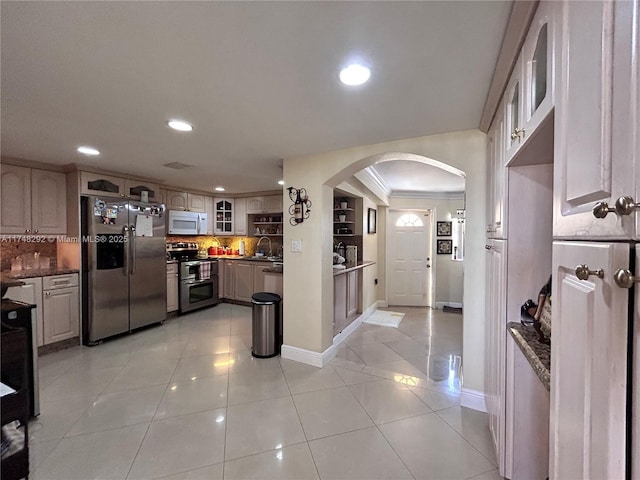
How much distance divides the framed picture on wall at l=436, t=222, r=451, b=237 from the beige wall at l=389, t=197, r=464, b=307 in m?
0.08

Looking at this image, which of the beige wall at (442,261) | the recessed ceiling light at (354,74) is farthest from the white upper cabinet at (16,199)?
the beige wall at (442,261)

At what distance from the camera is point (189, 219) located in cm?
518

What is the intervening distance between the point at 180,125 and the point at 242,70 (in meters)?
1.01

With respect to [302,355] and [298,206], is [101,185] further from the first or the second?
[302,355]

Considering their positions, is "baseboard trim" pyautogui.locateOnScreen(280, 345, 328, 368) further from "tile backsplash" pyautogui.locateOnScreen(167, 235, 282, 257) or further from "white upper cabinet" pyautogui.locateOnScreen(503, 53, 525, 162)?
"tile backsplash" pyautogui.locateOnScreen(167, 235, 282, 257)

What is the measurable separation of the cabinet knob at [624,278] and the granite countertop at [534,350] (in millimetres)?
626

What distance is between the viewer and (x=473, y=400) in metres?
2.25

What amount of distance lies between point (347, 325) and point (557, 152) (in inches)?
142

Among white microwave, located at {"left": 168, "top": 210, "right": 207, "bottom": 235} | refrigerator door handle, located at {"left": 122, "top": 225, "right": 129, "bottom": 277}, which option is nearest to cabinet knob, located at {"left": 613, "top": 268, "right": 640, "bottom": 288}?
refrigerator door handle, located at {"left": 122, "top": 225, "right": 129, "bottom": 277}

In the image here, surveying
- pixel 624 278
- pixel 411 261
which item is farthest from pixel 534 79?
pixel 411 261

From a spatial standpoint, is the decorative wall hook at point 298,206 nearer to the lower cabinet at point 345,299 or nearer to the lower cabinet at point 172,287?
the lower cabinet at point 345,299

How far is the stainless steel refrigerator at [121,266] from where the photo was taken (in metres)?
3.54

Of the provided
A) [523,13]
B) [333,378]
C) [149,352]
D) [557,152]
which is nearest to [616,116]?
[557,152]

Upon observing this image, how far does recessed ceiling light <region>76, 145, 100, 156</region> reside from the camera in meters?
2.82
